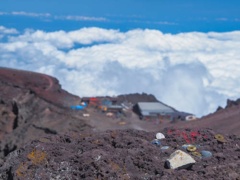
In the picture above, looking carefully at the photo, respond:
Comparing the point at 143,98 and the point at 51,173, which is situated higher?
the point at 51,173

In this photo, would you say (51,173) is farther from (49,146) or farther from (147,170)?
(147,170)

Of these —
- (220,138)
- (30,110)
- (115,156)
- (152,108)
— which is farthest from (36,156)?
(152,108)

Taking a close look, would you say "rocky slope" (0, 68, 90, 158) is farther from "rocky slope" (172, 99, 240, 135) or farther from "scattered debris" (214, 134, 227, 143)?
"scattered debris" (214, 134, 227, 143)

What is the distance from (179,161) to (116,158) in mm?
765

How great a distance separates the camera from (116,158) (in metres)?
6.09

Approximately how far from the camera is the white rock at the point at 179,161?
5.95 meters

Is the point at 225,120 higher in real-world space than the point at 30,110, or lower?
higher

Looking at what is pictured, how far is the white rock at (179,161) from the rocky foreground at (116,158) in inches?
1.5

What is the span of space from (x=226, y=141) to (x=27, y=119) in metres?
21.2

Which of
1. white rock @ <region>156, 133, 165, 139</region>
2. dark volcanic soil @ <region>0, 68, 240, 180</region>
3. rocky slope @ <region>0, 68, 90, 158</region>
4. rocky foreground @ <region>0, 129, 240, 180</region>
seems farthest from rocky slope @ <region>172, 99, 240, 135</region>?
rocky foreground @ <region>0, 129, 240, 180</region>

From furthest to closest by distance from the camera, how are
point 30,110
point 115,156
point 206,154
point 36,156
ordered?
point 30,110 < point 206,154 < point 36,156 < point 115,156

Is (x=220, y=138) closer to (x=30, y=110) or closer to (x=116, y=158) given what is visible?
(x=116, y=158)

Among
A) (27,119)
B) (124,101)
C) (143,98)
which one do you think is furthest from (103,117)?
(143,98)

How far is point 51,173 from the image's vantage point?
5.92 m
